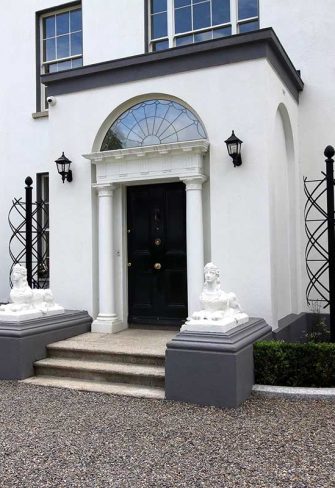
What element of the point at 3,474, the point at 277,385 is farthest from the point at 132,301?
the point at 3,474

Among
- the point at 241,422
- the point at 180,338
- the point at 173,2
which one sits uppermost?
the point at 173,2

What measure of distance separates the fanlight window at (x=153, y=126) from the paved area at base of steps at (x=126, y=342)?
10.5 feet

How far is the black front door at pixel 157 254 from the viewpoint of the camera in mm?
8148

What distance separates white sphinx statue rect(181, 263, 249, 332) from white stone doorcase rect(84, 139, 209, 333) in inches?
44.8

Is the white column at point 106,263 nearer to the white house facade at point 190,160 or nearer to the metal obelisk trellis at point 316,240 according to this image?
the white house facade at point 190,160

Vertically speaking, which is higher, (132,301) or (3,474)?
(132,301)

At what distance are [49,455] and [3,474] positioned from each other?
45 centimetres

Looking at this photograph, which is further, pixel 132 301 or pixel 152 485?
pixel 132 301

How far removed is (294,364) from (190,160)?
11.3 feet

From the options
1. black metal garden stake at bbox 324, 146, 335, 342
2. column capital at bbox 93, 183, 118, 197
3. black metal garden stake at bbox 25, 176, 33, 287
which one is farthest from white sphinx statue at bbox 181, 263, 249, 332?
black metal garden stake at bbox 25, 176, 33, 287

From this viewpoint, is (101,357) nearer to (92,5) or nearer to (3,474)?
(3,474)

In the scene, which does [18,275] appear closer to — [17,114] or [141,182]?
[141,182]

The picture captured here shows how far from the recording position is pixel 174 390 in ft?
18.8

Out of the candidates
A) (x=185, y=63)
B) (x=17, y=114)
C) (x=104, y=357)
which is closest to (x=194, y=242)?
(x=104, y=357)
